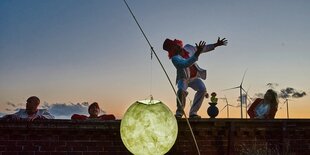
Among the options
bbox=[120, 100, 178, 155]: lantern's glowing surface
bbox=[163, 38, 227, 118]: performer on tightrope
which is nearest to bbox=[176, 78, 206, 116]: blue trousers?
bbox=[163, 38, 227, 118]: performer on tightrope

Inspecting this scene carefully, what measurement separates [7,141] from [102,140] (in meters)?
1.65

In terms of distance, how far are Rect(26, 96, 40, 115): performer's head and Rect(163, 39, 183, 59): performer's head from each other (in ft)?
9.68

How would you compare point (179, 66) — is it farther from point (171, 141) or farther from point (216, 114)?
point (171, 141)

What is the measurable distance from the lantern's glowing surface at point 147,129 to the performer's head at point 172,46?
12.0ft

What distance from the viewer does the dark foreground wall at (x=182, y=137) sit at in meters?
7.21

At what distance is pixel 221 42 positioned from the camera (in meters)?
8.54

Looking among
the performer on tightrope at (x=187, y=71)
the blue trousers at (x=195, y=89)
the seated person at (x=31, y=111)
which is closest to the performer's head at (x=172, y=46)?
the performer on tightrope at (x=187, y=71)

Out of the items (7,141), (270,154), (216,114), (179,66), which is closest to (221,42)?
(179,66)

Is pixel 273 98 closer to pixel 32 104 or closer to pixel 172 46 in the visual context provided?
pixel 172 46

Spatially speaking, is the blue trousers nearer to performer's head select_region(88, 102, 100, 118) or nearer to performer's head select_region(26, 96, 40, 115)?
performer's head select_region(88, 102, 100, 118)

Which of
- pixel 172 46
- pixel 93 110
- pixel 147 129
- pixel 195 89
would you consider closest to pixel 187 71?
pixel 195 89

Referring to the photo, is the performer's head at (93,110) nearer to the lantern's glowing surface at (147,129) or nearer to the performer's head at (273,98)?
the lantern's glowing surface at (147,129)

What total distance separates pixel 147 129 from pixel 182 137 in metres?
2.75

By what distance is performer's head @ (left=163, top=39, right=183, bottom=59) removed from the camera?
29.3 ft
